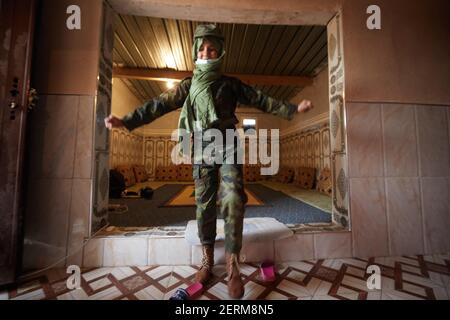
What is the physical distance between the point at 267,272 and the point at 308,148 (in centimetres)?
436

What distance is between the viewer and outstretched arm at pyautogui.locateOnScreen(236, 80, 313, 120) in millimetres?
1037

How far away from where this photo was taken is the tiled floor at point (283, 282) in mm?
1000

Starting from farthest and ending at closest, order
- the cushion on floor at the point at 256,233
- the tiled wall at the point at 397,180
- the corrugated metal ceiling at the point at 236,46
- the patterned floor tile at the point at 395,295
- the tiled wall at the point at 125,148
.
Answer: the tiled wall at the point at 125,148, the corrugated metal ceiling at the point at 236,46, the tiled wall at the point at 397,180, the cushion on floor at the point at 256,233, the patterned floor tile at the point at 395,295

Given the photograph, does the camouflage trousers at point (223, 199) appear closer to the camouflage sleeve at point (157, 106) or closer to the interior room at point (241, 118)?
the camouflage sleeve at point (157, 106)

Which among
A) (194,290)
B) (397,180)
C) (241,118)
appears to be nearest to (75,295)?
(194,290)

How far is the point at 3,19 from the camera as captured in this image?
1.14m

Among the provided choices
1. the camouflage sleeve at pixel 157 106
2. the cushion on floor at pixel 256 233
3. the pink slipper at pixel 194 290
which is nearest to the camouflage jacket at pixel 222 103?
the camouflage sleeve at pixel 157 106

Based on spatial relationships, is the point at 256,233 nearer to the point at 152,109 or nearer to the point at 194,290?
the point at 194,290

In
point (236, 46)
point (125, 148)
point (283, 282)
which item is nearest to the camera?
point (283, 282)

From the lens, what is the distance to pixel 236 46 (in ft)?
10.8

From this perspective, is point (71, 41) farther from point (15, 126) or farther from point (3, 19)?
point (15, 126)

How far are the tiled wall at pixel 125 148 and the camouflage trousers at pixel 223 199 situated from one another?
11.6 ft

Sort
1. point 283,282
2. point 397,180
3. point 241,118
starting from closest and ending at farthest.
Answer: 1. point 283,282
2. point 397,180
3. point 241,118

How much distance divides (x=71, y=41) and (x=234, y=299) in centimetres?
197
